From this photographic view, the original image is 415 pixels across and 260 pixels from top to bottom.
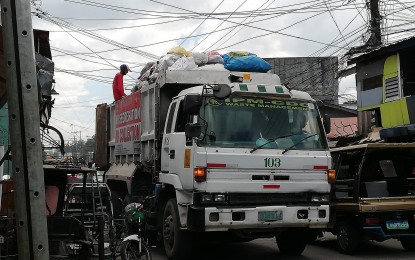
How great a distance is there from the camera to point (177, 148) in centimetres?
718

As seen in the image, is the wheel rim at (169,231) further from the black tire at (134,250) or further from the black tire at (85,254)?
the black tire at (85,254)

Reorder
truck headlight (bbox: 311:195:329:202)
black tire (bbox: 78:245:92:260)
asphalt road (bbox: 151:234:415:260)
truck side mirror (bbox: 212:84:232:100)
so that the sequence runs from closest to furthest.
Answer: black tire (bbox: 78:245:92:260) < truck side mirror (bbox: 212:84:232:100) < truck headlight (bbox: 311:195:329:202) < asphalt road (bbox: 151:234:415:260)

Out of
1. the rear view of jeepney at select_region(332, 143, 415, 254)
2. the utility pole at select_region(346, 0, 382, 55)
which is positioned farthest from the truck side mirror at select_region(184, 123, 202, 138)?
the utility pole at select_region(346, 0, 382, 55)

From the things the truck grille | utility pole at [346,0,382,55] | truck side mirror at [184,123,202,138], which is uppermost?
utility pole at [346,0,382,55]

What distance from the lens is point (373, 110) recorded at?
18.1 meters

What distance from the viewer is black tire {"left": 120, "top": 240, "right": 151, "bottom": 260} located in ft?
21.9

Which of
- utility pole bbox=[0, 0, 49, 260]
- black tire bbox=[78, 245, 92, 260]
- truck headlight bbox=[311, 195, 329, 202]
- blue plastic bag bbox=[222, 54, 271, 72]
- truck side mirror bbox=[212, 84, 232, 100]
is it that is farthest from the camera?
blue plastic bag bbox=[222, 54, 271, 72]

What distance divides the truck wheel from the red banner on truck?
8.34 ft

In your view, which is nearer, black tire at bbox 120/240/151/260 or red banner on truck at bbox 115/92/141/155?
black tire at bbox 120/240/151/260

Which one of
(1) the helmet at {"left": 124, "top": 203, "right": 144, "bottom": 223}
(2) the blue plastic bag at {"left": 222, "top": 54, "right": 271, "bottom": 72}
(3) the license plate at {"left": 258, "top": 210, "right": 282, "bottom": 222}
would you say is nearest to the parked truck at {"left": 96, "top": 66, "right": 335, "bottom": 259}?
(3) the license plate at {"left": 258, "top": 210, "right": 282, "bottom": 222}

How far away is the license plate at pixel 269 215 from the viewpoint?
21.5ft

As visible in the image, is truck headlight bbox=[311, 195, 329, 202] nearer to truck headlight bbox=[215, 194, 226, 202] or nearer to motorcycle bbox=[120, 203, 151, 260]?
truck headlight bbox=[215, 194, 226, 202]

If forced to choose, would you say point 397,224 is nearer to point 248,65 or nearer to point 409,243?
point 409,243

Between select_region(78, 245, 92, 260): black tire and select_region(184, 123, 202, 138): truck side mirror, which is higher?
select_region(184, 123, 202, 138): truck side mirror
